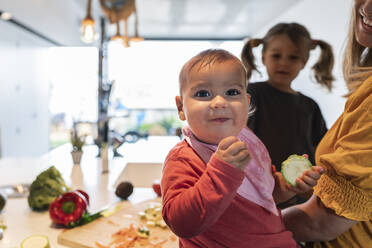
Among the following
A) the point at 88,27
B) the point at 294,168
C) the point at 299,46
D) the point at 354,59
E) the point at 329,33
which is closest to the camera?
the point at 294,168

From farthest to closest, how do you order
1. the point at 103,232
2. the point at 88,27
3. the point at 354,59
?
the point at 88,27 → the point at 103,232 → the point at 354,59

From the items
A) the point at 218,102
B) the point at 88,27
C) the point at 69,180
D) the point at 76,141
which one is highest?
the point at 88,27

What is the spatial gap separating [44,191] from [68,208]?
19 cm

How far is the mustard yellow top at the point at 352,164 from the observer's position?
1.77 ft

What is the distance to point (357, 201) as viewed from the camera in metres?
0.55

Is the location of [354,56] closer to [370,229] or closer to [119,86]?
[370,229]

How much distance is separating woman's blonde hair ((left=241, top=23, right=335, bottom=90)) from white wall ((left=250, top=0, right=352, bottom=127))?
0.97 metres

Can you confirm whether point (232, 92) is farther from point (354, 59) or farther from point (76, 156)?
point (76, 156)

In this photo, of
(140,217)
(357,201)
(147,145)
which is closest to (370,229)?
(357,201)

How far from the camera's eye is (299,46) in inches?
41.6

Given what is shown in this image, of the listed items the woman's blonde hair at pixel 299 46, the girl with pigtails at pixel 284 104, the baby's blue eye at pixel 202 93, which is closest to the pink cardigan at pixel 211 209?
the baby's blue eye at pixel 202 93

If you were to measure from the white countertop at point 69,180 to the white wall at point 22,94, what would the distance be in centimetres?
197

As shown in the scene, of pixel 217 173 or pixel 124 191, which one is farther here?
pixel 124 191

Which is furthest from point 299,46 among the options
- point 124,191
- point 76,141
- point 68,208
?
point 76,141
